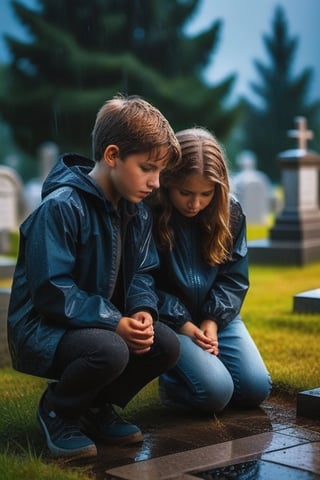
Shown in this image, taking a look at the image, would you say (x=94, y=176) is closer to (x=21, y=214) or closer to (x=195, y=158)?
(x=195, y=158)

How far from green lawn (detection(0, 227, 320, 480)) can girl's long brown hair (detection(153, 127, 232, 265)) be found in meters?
0.71

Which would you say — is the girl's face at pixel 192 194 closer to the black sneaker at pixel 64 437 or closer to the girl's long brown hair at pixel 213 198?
the girl's long brown hair at pixel 213 198

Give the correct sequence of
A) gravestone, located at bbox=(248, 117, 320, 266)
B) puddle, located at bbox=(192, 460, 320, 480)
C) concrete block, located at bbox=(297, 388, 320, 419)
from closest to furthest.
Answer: puddle, located at bbox=(192, 460, 320, 480) → concrete block, located at bbox=(297, 388, 320, 419) → gravestone, located at bbox=(248, 117, 320, 266)

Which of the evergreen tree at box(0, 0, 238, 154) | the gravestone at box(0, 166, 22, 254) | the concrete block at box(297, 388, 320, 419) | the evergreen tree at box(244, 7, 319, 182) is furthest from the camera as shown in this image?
the evergreen tree at box(244, 7, 319, 182)

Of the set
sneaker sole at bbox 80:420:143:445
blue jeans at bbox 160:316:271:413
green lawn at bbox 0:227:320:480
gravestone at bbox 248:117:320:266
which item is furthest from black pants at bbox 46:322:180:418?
gravestone at bbox 248:117:320:266

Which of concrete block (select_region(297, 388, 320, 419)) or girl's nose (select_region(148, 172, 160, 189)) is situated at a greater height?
girl's nose (select_region(148, 172, 160, 189))

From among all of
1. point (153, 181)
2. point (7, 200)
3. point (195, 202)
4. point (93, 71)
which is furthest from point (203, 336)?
point (93, 71)

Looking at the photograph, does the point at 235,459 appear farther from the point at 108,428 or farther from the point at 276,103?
the point at 276,103

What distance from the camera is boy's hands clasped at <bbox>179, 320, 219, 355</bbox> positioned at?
3955 millimetres

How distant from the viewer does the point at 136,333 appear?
3318mm

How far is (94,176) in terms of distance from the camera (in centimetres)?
352

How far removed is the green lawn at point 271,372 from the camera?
3.09m

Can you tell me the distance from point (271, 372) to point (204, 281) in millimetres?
730

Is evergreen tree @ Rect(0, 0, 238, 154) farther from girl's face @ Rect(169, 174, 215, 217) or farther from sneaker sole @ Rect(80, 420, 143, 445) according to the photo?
sneaker sole @ Rect(80, 420, 143, 445)
